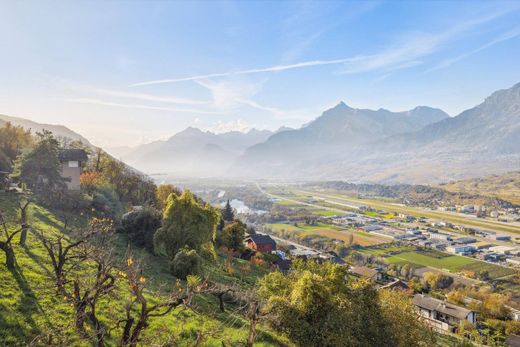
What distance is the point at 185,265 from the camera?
1970cm

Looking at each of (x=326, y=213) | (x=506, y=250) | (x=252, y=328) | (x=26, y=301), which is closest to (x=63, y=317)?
(x=26, y=301)

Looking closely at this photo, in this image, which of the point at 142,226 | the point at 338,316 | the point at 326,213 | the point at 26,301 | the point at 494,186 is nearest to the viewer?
the point at 26,301

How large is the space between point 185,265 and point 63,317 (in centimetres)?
893

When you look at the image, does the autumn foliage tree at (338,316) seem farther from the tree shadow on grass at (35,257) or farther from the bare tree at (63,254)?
the tree shadow on grass at (35,257)

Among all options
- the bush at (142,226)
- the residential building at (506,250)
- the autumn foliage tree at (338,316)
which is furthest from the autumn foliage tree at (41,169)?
the residential building at (506,250)

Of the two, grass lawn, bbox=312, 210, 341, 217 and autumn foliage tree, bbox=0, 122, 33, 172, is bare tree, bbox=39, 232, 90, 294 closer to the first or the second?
autumn foliage tree, bbox=0, 122, 33, 172

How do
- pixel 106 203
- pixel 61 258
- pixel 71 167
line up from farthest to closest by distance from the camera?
pixel 71 167, pixel 106 203, pixel 61 258

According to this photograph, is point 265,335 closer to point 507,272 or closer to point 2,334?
point 2,334

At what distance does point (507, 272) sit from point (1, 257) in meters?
74.6

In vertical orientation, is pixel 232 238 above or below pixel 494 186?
below

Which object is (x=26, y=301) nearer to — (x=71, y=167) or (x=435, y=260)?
(x=71, y=167)

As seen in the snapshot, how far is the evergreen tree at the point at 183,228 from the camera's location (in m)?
22.4

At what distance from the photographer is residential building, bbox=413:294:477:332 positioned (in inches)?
1420

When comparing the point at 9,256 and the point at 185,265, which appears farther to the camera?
the point at 185,265
